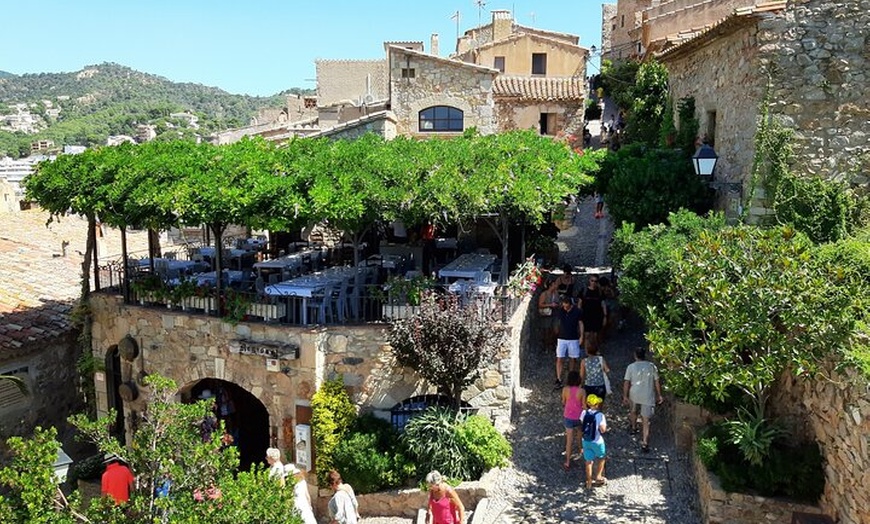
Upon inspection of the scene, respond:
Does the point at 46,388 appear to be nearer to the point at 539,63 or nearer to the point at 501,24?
the point at 539,63

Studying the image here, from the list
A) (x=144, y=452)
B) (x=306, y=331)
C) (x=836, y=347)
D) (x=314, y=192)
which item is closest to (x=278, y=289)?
(x=306, y=331)

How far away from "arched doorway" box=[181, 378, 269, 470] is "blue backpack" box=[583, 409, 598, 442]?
7.13m

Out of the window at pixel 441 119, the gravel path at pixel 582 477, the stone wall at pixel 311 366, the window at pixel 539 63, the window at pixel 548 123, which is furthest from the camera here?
the window at pixel 539 63

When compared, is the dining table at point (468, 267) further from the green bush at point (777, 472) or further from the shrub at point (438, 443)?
the green bush at point (777, 472)

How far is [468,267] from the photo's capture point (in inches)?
590

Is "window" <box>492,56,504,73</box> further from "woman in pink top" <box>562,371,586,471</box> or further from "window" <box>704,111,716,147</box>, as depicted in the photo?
"woman in pink top" <box>562,371,586,471</box>

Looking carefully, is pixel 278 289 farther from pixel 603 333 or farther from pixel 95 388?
pixel 603 333

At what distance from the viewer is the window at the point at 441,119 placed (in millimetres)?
25141

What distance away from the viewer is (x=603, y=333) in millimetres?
15844

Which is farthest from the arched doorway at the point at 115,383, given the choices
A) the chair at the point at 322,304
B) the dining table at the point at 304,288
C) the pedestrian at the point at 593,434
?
the pedestrian at the point at 593,434

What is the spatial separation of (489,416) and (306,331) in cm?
357

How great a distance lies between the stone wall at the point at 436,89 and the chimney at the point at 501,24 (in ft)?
42.8

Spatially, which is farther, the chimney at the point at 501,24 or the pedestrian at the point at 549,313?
the chimney at the point at 501,24

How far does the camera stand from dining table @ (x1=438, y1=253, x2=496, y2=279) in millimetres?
14094
